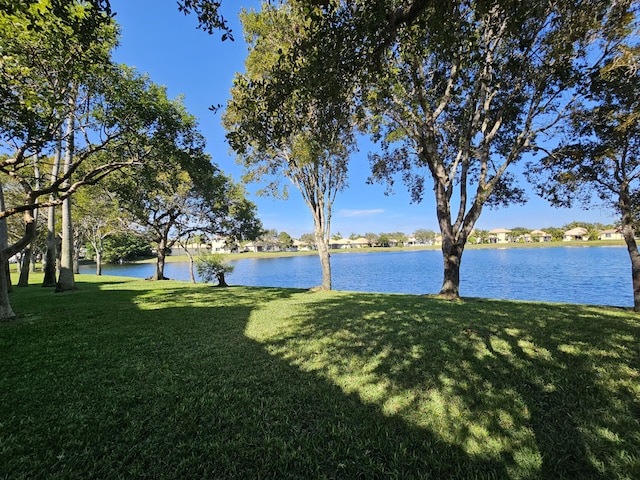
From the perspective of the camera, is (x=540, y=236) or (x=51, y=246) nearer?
(x=51, y=246)

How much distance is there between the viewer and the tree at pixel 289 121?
4238mm

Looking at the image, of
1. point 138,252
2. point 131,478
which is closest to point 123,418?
point 131,478

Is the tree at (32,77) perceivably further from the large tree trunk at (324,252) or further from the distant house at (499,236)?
the distant house at (499,236)

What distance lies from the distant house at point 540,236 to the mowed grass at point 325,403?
11043 centimetres

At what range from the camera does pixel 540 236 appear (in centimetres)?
9731

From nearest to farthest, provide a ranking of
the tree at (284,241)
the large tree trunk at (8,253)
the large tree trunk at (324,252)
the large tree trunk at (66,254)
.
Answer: the large tree trunk at (8,253)
the large tree trunk at (66,254)
the large tree trunk at (324,252)
the tree at (284,241)

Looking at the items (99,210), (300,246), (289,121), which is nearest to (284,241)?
(300,246)

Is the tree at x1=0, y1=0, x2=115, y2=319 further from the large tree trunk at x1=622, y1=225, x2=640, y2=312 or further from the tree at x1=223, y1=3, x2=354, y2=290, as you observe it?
the large tree trunk at x1=622, y1=225, x2=640, y2=312

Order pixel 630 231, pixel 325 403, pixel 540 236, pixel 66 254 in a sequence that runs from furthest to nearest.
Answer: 1. pixel 540 236
2. pixel 66 254
3. pixel 630 231
4. pixel 325 403

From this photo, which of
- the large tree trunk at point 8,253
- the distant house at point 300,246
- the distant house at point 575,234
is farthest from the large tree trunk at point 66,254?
the distant house at point 575,234

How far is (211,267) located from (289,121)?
14.7 m

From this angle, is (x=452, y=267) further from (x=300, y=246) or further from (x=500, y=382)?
(x=300, y=246)

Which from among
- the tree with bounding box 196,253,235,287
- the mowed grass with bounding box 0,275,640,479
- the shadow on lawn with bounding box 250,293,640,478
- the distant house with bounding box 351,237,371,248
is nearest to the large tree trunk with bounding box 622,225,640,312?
the shadow on lawn with bounding box 250,293,640,478

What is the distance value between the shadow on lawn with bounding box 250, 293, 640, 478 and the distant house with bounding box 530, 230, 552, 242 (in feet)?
360
